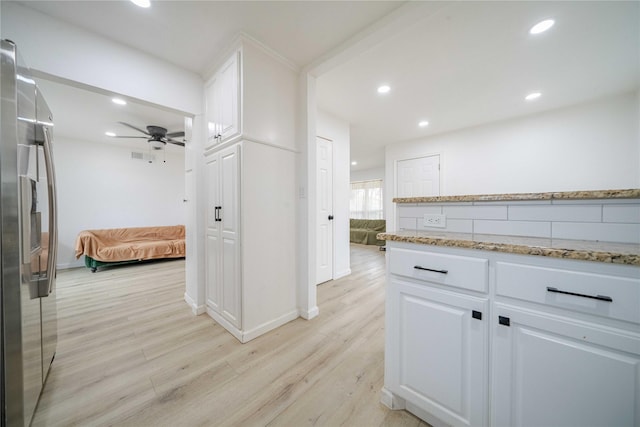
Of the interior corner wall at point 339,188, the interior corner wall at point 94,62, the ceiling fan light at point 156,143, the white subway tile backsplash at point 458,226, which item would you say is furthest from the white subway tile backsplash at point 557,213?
the ceiling fan light at point 156,143

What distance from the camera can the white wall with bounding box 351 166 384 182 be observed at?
7.35m

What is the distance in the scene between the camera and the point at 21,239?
96cm

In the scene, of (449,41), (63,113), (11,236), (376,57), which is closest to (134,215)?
(63,113)

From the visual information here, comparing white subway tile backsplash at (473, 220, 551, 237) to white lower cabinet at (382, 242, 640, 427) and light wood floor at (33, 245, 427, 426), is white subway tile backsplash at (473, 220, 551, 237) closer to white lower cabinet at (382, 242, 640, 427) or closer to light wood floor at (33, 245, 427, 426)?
white lower cabinet at (382, 242, 640, 427)

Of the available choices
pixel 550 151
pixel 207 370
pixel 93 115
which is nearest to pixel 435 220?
pixel 207 370

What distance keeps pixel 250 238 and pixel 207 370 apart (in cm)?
97

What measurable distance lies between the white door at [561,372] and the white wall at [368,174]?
6.77 m

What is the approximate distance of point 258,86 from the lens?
1.92 m

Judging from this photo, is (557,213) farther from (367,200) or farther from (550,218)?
(367,200)

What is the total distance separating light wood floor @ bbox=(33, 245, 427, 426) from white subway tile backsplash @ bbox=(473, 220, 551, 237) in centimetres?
109

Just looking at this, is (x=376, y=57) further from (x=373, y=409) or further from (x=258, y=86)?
(x=373, y=409)

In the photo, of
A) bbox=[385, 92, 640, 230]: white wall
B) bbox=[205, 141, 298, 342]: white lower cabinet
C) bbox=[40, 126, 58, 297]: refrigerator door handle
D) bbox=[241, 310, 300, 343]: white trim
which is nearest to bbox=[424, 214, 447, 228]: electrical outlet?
bbox=[205, 141, 298, 342]: white lower cabinet

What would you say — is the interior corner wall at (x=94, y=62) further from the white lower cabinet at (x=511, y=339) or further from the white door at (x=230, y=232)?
the white lower cabinet at (x=511, y=339)

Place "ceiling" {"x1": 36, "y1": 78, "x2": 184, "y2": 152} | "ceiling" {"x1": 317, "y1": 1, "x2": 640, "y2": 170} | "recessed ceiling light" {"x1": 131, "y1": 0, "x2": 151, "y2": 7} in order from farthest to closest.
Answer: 1. "ceiling" {"x1": 36, "y1": 78, "x2": 184, "y2": 152}
2. "ceiling" {"x1": 317, "y1": 1, "x2": 640, "y2": 170}
3. "recessed ceiling light" {"x1": 131, "y1": 0, "x2": 151, "y2": 7}
